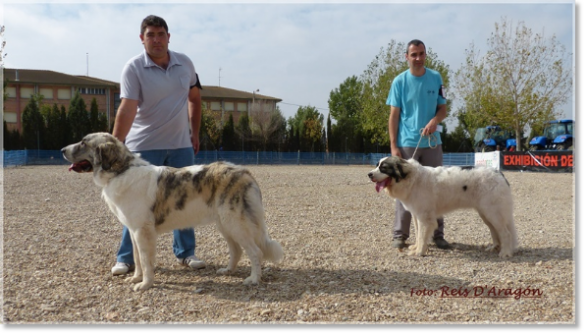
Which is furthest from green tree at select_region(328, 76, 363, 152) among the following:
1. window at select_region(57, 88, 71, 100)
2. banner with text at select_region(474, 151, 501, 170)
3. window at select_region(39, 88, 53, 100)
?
window at select_region(39, 88, 53, 100)

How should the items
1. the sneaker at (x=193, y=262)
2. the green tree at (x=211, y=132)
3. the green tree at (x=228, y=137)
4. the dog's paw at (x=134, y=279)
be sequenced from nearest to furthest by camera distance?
1. the dog's paw at (x=134, y=279)
2. the sneaker at (x=193, y=262)
3. the green tree at (x=211, y=132)
4. the green tree at (x=228, y=137)

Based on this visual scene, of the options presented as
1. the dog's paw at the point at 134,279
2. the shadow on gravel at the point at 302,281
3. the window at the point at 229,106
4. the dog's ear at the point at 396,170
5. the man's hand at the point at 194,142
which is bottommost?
the shadow on gravel at the point at 302,281

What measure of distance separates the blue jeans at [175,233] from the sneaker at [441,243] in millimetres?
3513

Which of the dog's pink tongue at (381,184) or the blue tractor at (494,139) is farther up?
the blue tractor at (494,139)

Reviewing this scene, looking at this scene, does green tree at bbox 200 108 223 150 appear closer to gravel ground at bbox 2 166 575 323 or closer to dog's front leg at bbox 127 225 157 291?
gravel ground at bbox 2 166 575 323

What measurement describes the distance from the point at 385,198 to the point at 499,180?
6.58 m

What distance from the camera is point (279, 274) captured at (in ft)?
17.2

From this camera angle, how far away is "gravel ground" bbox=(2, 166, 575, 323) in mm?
3990

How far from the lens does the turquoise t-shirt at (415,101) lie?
21.5ft

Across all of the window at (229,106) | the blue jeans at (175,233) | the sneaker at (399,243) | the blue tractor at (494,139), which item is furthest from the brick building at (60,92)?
the blue jeans at (175,233)

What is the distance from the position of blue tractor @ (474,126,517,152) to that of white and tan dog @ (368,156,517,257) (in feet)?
112

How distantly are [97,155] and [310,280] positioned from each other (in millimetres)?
2597

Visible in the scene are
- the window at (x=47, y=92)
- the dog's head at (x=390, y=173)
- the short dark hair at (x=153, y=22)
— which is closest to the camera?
the short dark hair at (x=153, y=22)

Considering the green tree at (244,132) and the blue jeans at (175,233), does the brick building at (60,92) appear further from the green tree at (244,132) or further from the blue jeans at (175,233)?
the blue jeans at (175,233)
